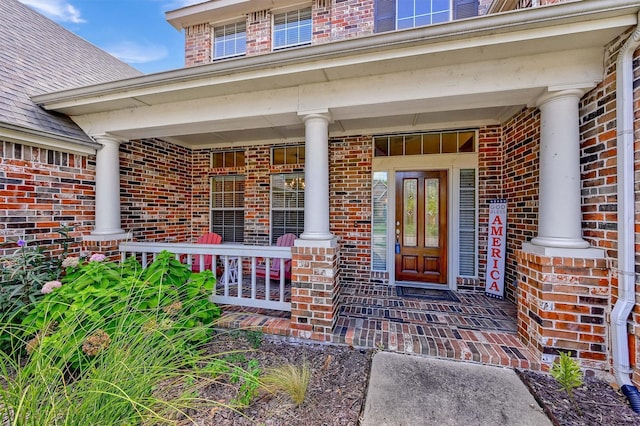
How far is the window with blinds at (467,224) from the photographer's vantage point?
163 inches

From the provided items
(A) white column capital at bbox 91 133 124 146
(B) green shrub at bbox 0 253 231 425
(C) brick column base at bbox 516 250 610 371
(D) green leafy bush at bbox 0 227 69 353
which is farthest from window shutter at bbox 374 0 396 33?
(D) green leafy bush at bbox 0 227 69 353

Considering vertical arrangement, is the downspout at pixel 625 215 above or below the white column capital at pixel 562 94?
below

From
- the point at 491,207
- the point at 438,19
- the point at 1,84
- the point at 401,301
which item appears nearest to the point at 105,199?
the point at 1,84

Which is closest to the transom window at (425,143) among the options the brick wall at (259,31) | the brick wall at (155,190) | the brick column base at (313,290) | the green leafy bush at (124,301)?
the brick column base at (313,290)

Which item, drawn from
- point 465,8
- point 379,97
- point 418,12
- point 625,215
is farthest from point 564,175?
point 418,12

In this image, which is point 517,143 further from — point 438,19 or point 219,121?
point 219,121

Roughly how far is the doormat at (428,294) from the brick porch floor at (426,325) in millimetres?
108

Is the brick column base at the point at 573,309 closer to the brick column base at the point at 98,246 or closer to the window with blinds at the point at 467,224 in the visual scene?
the window with blinds at the point at 467,224

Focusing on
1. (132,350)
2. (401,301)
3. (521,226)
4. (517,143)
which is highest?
(517,143)

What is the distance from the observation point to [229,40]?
5.51 m

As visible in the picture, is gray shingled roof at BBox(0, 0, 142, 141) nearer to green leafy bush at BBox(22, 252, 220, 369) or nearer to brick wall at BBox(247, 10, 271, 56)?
green leafy bush at BBox(22, 252, 220, 369)

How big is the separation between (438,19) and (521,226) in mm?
3659

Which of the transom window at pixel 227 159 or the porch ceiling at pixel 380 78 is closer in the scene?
the porch ceiling at pixel 380 78

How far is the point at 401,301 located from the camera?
3.65 metres
